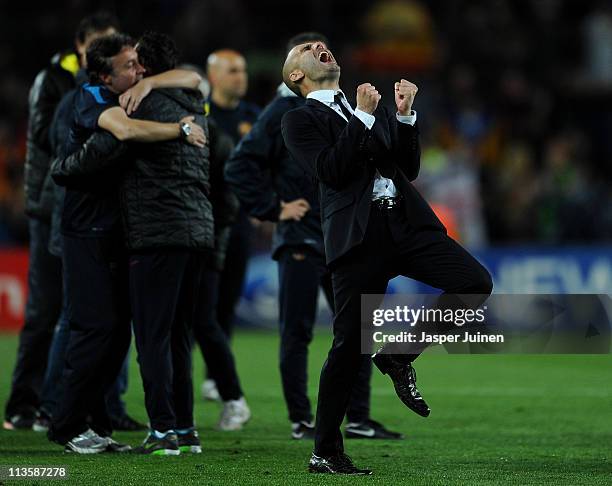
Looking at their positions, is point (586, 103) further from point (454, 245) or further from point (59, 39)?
point (454, 245)

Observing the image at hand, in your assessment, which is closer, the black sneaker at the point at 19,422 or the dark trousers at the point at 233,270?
the black sneaker at the point at 19,422

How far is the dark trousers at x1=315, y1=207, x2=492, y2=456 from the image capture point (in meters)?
6.40

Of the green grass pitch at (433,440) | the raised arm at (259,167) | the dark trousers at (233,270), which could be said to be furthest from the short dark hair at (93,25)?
the green grass pitch at (433,440)

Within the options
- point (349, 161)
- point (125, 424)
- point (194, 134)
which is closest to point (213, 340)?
point (125, 424)

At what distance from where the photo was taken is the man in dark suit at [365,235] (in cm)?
637

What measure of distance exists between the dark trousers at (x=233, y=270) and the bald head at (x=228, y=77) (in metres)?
0.86

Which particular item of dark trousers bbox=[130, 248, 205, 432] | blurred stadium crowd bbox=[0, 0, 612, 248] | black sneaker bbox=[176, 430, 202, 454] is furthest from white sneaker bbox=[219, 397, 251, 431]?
blurred stadium crowd bbox=[0, 0, 612, 248]

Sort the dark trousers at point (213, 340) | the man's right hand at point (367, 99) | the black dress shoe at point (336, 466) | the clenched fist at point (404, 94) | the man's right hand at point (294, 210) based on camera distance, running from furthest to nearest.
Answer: the dark trousers at point (213, 340) → the man's right hand at point (294, 210) → the black dress shoe at point (336, 466) → the clenched fist at point (404, 94) → the man's right hand at point (367, 99)

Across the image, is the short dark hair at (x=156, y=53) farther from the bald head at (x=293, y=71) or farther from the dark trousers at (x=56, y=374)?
the dark trousers at (x=56, y=374)

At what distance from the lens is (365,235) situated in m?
6.41

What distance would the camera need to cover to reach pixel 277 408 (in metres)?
9.81

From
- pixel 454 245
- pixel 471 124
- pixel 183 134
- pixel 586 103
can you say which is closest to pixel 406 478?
pixel 454 245

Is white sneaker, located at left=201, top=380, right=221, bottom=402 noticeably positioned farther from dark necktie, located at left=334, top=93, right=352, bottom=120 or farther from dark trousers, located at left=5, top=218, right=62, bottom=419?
dark necktie, located at left=334, top=93, right=352, bottom=120

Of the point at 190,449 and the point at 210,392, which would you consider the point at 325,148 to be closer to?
the point at 190,449
